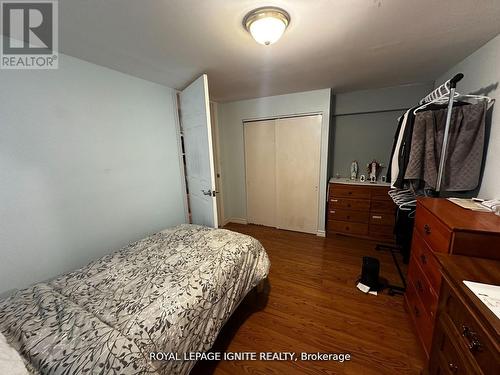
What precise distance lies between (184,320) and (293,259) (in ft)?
5.77

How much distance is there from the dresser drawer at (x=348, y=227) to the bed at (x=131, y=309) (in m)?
1.93

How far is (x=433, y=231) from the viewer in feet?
3.83

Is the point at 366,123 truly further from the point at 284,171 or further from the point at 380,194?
the point at 284,171

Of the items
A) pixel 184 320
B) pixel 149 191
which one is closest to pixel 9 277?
pixel 149 191

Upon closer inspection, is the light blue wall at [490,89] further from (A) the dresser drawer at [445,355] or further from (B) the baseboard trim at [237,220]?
(B) the baseboard trim at [237,220]

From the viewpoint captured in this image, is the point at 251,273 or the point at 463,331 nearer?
the point at 463,331

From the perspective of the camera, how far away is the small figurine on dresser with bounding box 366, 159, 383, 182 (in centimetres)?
294

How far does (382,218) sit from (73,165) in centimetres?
359

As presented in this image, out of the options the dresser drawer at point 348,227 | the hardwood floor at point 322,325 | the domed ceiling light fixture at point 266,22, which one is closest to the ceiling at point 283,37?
the domed ceiling light fixture at point 266,22

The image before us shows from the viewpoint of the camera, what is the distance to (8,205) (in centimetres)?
129

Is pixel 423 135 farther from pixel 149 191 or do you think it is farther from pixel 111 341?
pixel 149 191

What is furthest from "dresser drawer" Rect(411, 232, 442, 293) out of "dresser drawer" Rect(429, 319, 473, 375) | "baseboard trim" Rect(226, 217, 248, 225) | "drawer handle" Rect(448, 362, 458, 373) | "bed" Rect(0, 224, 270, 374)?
"baseboard trim" Rect(226, 217, 248, 225)

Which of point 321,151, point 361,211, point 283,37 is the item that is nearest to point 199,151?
point 283,37

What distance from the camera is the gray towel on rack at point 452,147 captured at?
143cm
